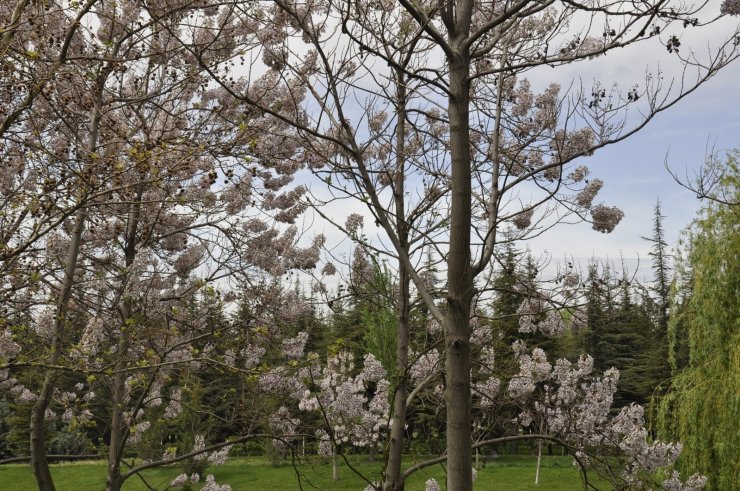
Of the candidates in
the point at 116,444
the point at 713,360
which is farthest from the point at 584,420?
the point at 116,444

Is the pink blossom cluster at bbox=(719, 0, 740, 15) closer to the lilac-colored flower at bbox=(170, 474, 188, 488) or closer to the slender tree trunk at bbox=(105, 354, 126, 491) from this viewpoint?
the slender tree trunk at bbox=(105, 354, 126, 491)

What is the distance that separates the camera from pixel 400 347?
18.8 feet

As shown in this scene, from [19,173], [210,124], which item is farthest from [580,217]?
[19,173]

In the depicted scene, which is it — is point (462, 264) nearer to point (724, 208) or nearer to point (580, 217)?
point (580, 217)

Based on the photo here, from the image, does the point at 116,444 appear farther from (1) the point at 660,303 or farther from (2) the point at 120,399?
(1) the point at 660,303

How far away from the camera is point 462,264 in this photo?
10.8 ft

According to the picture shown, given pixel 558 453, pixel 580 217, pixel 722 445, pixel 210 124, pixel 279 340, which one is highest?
pixel 210 124

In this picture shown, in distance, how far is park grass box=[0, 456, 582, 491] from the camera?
805 inches

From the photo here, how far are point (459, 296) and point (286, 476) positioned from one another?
69.2ft

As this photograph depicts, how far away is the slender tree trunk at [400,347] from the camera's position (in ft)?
16.9

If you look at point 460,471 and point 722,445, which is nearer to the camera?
point 460,471

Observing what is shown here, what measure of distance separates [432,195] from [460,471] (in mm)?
3030

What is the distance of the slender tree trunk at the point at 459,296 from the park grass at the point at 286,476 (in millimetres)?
16544

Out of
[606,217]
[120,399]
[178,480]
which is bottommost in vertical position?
[178,480]
